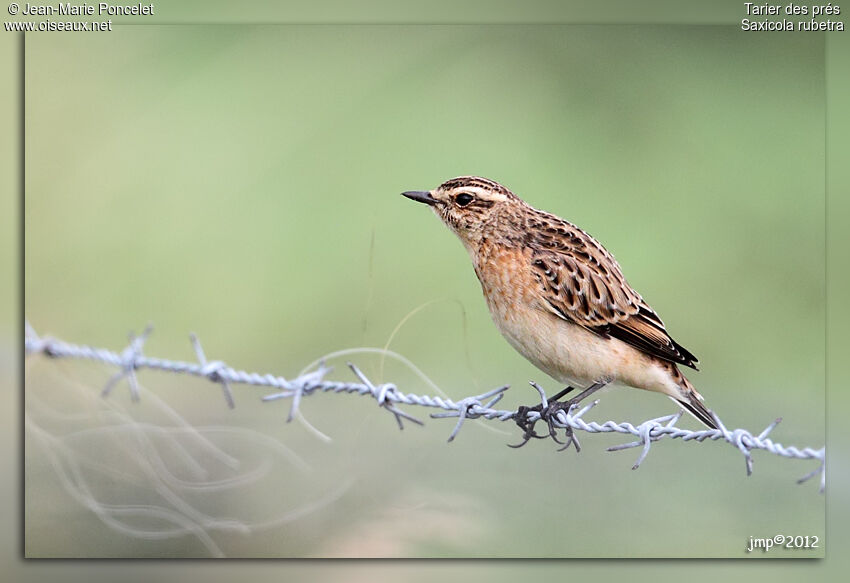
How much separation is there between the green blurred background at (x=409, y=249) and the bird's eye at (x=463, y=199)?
284mm

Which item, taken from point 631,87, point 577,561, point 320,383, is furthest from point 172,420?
point 631,87

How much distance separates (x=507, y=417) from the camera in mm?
3727

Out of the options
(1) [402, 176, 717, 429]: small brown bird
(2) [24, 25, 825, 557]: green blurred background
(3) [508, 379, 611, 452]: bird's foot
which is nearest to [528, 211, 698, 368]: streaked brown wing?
(1) [402, 176, 717, 429]: small brown bird

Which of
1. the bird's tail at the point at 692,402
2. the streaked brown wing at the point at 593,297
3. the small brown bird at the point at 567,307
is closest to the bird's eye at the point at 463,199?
the small brown bird at the point at 567,307

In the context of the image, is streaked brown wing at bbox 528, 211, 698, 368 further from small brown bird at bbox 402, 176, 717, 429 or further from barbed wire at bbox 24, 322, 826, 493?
barbed wire at bbox 24, 322, 826, 493

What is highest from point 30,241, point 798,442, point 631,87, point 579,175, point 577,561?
point 631,87

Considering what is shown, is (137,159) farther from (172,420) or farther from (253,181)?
(172,420)

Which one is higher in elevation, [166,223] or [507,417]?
[166,223]

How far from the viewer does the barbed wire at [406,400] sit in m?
3.62

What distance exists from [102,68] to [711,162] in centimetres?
250

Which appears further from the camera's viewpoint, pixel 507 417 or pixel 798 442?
pixel 798 442

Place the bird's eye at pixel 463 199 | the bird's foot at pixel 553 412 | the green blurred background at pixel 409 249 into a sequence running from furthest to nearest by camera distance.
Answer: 1. the green blurred background at pixel 409 249
2. the bird's eye at pixel 463 199
3. the bird's foot at pixel 553 412

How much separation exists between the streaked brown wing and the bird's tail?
0.30 ft

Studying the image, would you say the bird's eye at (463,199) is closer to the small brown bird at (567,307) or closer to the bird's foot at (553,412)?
the small brown bird at (567,307)
